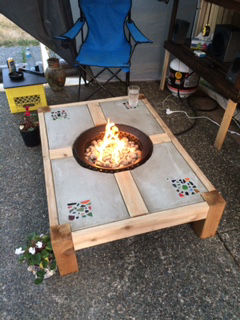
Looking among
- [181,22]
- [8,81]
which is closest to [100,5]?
[181,22]

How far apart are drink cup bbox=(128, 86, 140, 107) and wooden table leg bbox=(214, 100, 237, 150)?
72 cm

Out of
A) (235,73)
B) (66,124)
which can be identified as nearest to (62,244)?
(66,124)

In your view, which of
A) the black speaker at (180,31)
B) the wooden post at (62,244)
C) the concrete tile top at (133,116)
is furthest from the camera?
the black speaker at (180,31)

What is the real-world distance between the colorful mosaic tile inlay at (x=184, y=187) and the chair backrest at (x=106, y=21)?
6.18 feet

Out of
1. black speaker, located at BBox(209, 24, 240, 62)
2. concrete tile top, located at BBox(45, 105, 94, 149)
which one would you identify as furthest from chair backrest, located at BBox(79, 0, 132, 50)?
concrete tile top, located at BBox(45, 105, 94, 149)

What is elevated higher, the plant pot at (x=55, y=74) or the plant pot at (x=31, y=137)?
the plant pot at (x=55, y=74)

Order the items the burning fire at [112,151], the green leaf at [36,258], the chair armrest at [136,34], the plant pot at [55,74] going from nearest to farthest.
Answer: the green leaf at [36,258] < the burning fire at [112,151] < the chair armrest at [136,34] < the plant pot at [55,74]

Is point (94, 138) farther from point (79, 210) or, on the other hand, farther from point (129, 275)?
point (129, 275)

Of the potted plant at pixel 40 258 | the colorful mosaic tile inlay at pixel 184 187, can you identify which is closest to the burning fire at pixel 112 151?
the colorful mosaic tile inlay at pixel 184 187

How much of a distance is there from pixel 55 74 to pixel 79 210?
6.52 feet

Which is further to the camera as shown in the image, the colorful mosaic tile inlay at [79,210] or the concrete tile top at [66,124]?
the concrete tile top at [66,124]

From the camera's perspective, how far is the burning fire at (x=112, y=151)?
175 centimetres

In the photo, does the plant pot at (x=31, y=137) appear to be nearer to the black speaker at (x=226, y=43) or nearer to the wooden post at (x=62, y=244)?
the wooden post at (x=62, y=244)

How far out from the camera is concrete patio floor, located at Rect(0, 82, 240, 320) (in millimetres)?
1328
